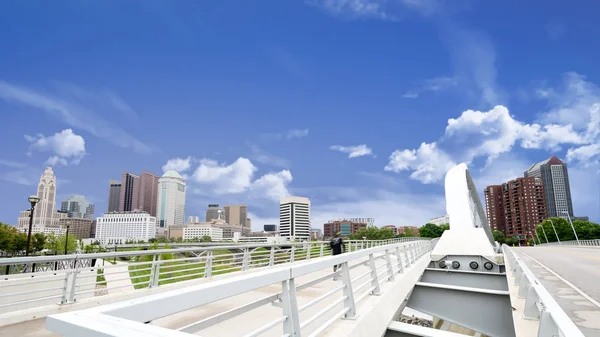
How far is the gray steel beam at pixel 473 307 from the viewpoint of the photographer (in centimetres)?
1092

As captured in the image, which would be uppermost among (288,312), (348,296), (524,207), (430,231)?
(524,207)

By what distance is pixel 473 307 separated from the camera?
11641 millimetres

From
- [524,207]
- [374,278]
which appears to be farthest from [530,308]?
[524,207]

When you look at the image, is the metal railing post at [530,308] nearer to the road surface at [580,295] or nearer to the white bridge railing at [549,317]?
the white bridge railing at [549,317]

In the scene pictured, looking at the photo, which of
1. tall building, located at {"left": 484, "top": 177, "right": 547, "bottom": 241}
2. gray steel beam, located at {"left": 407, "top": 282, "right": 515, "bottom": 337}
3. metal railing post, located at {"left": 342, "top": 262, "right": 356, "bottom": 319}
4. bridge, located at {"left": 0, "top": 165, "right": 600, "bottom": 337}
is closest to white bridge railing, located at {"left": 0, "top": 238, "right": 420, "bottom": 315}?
bridge, located at {"left": 0, "top": 165, "right": 600, "bottom": 337}

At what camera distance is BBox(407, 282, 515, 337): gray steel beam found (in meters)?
10.9

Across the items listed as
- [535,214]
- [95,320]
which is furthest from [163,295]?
[535,214]

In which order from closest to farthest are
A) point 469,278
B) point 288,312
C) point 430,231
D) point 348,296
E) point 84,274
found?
point 288,312, point 348,296, point 84,274, point 469,278, point 430,231

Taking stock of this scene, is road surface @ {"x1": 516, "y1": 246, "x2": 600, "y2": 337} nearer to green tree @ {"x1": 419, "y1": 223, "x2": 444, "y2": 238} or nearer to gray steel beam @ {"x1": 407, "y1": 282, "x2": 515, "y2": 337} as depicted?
gray steel beam @ {"x1": 407, "y1": 282, "x2": 515, "y2": 337}

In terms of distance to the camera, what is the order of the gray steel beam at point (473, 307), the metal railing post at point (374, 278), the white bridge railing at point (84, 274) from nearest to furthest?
1. the metal railing post at point (374, 278)
2. the white bridge railing at point (84, 274)
3. the gray steel beam at point (473, 307)

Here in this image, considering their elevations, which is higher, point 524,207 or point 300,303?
point 524,207

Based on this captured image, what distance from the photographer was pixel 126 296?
9.20 metres

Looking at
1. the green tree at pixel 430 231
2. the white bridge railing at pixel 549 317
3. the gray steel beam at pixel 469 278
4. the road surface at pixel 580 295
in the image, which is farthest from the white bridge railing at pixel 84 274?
the green tree at pixel 430 231

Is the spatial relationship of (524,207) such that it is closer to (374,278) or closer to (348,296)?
(374,278)
